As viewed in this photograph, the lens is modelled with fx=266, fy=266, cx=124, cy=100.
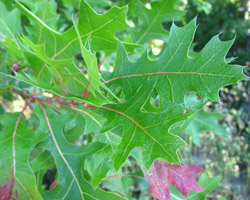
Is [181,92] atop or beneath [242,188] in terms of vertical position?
atop

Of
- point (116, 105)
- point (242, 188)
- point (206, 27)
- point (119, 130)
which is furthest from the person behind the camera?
point (206, 27)

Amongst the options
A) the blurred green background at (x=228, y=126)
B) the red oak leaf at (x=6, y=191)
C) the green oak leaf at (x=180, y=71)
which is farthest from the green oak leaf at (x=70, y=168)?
the blurred green background at (x=228, y=126)

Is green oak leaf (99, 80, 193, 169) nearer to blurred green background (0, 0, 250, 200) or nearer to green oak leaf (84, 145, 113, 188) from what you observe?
green oak leaf (84, 145, 113, 188)

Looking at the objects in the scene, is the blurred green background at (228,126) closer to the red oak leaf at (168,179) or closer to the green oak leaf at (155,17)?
the green oak leaf at (155,17)

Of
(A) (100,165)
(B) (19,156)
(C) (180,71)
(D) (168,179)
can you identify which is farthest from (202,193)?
(B) (19,156)

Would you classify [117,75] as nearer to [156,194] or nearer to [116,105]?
[116,105]

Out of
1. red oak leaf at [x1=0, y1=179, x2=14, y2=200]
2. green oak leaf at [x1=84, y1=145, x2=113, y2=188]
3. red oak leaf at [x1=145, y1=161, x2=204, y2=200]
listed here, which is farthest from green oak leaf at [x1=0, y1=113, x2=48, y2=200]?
red oak leaf at [x1=145, y1=161, x2=204, y2=200]

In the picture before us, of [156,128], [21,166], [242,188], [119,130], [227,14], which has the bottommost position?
[242,188]

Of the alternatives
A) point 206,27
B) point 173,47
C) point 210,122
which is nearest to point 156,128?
point 173,47
